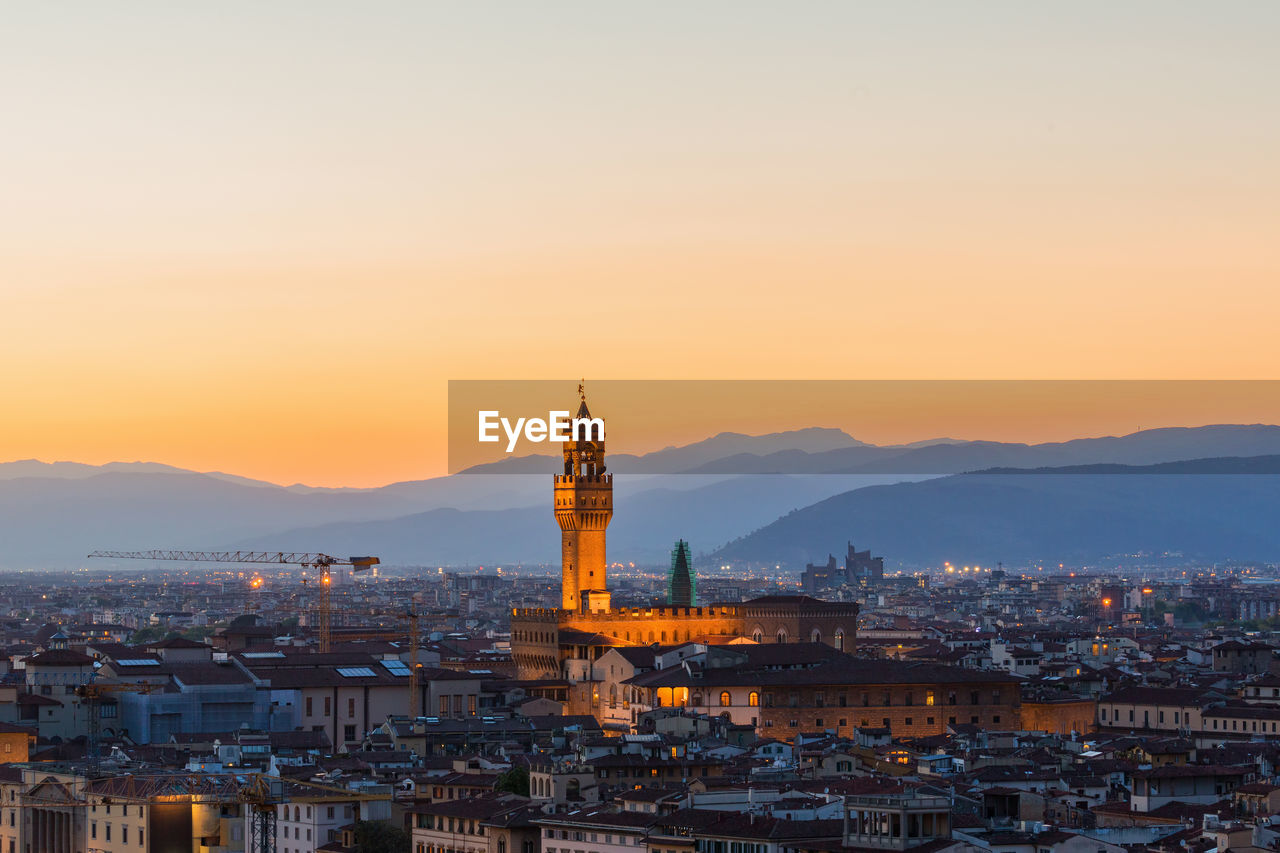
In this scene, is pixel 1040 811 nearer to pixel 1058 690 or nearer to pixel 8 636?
pixel 1058 690

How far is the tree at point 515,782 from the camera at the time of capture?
62.9 metres

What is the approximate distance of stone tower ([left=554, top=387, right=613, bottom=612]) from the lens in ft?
359

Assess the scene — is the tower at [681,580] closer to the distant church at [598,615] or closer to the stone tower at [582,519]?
the distant church at [598,615]

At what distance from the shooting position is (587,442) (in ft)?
367

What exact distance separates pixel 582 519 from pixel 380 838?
169 feet

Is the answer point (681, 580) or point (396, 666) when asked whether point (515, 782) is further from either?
point (681, 580)

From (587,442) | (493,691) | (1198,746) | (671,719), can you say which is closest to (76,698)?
(493,691)

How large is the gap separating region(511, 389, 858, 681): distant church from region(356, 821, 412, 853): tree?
140 ft

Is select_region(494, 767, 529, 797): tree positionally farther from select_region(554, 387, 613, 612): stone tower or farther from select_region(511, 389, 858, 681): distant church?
→ select_region(554, 387, 613, 612): stone tower

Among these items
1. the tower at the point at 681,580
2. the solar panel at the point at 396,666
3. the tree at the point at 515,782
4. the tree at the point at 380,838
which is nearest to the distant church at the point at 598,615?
the solar panel at the point at 396,666

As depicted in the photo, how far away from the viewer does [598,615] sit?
105188 millimetres

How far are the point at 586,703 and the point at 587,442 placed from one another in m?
17.9

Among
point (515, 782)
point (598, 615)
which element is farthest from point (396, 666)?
point (515, 782)

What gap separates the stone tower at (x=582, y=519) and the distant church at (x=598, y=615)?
0.04m
